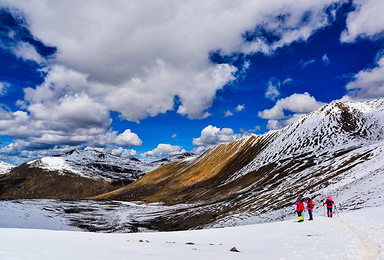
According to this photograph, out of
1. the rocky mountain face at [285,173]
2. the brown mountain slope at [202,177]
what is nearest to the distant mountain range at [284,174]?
the rocky mountain face at [285,173]

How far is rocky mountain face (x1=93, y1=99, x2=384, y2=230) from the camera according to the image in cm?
4869

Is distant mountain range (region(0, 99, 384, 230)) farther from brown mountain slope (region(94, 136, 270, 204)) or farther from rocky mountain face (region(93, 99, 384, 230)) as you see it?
brown mountain slope (region(94, 136, 270, 204))

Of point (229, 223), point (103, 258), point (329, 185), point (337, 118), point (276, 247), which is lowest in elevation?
point (229, 223)

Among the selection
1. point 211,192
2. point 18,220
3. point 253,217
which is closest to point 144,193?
point 211,192

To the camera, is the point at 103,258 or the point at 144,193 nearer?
the point at 103,258

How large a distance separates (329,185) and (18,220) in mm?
69675

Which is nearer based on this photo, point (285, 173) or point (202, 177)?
point (285, 173)

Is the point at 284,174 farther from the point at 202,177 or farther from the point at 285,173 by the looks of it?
the point at 202,177

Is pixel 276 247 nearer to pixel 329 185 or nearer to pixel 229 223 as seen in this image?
pixel 229 223

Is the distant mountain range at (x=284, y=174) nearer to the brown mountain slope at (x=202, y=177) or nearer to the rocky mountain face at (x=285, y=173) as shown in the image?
the rocky mountain face at (x=285, y=173)

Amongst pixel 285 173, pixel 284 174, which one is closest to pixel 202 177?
pixel 285 173

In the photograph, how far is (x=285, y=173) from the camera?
81562 millimetres

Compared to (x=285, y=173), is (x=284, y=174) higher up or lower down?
lower down

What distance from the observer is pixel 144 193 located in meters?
157
